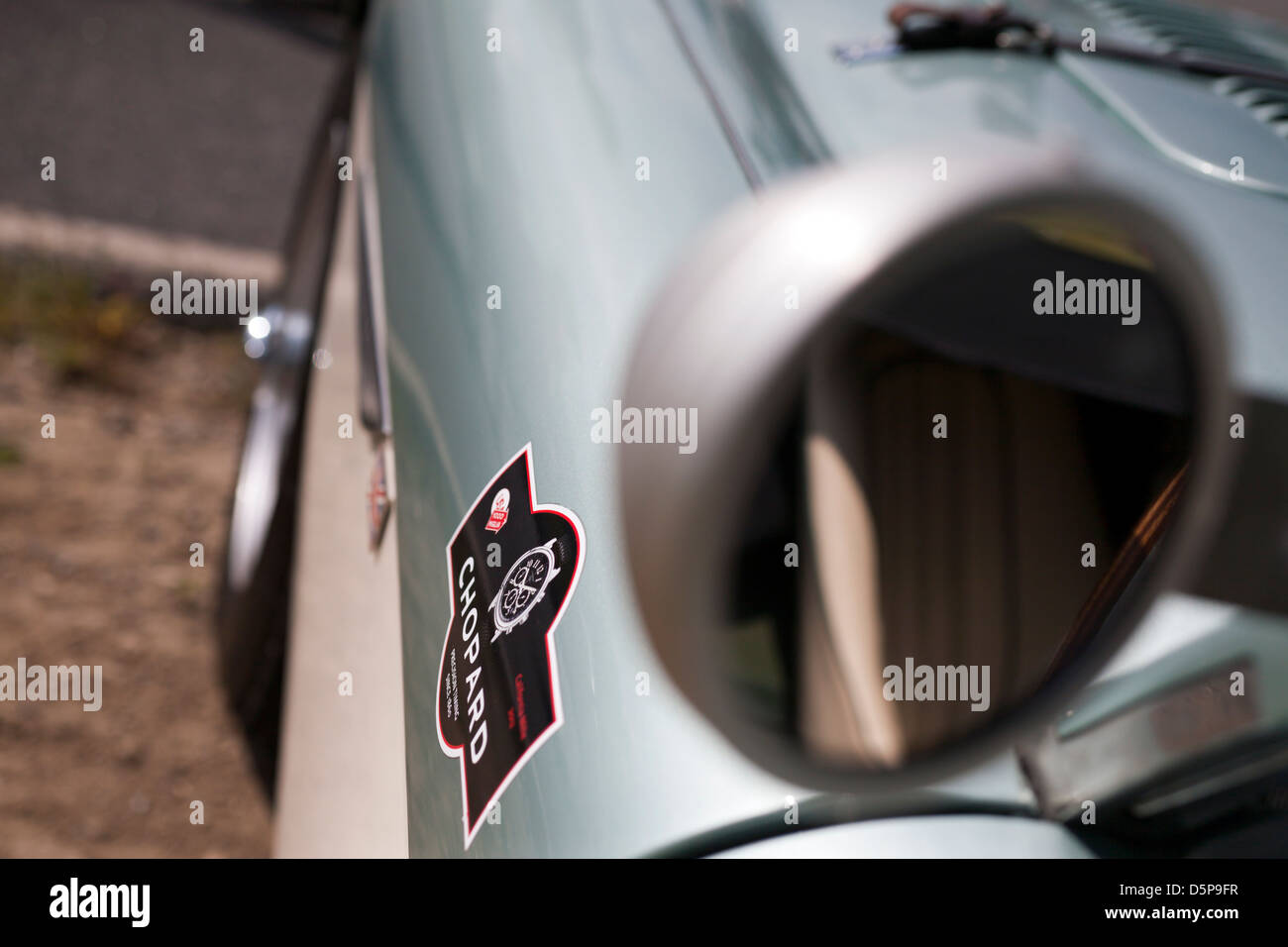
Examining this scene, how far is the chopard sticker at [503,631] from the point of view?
1013 mm

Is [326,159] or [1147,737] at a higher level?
[326,159]

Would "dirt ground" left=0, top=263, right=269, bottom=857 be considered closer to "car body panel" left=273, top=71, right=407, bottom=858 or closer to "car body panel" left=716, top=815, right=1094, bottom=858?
"car body panel" left=273, top=71, right=407, bottom=858

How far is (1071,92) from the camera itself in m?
1.49

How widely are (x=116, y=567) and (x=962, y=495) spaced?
9.22ft

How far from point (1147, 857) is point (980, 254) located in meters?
0.56

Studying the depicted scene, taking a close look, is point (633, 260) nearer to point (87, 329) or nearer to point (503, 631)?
point (503, 631)

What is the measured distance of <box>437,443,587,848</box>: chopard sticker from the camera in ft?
3.32

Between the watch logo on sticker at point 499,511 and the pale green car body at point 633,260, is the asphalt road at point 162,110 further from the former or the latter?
the watch logo on sticker at point 499,511

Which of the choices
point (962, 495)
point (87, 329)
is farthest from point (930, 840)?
point (87, 329)

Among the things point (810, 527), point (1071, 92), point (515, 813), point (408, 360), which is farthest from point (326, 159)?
point (810, 527)
